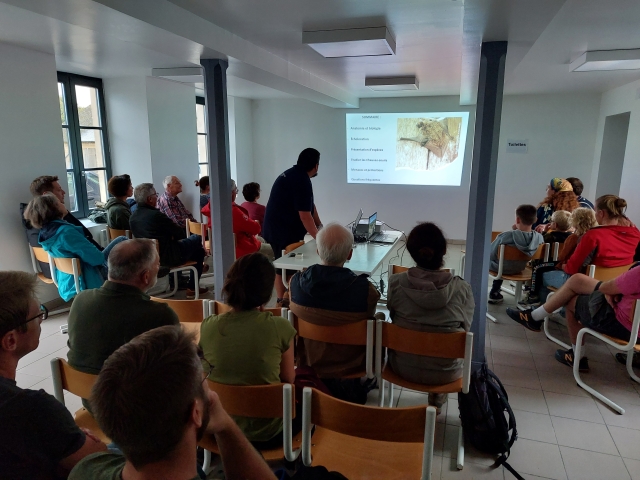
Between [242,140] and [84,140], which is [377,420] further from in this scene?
[242,140]

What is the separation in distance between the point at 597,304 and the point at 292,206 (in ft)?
8.10

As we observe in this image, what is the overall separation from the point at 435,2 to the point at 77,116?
4499mm

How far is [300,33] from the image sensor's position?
314 cm

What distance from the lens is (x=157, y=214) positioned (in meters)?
4.08

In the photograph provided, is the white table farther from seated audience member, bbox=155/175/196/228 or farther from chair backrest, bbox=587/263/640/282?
seated audience member, bbox=155/175/196/228

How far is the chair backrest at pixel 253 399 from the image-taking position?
1476 mm

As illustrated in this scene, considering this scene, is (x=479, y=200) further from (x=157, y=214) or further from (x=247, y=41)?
(x=157, y=214)

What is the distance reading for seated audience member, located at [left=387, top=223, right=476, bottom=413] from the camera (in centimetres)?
208

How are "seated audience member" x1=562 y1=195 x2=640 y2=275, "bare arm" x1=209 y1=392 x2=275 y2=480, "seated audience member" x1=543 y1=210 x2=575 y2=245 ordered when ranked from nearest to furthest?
1. "bare arm" x1=209 y1=392 x2=275 y2=480
2. "seated audience member" x1=562 y1=195 x2=640 y2=275
3. "seated audience member" x1=543 y1=210 x2=575 y2=245

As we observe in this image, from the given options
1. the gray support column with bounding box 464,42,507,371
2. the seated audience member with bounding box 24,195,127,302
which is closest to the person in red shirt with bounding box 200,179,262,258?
the seated audience member with bounding box 24,195,127,302

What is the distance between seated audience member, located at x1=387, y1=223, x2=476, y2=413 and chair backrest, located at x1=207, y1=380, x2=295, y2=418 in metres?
0.87

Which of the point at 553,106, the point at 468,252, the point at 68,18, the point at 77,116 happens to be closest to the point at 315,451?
the point at 468,252

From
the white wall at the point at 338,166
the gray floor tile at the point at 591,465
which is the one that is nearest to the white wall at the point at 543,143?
the white wall at the point at 338,166

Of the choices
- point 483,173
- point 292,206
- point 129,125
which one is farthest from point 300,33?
point 129,125
